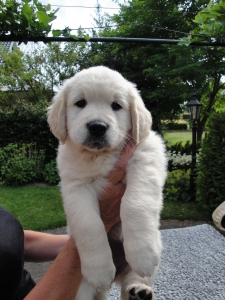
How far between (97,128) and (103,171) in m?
0.37

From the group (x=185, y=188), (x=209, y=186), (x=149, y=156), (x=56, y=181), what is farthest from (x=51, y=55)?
(x=149, y=156)

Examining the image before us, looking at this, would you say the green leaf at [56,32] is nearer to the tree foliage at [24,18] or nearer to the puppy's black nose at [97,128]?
the tree foliage at [24,18]

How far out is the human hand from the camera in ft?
6.96

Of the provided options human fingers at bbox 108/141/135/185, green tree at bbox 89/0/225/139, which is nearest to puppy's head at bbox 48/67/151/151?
human fingers at bbox 108/141/135/185

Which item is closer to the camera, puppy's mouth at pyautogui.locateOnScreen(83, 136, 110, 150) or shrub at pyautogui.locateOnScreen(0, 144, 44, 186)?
puppy's mouth at pyautogui.locateOnScreen(83, 136, 110, 150)

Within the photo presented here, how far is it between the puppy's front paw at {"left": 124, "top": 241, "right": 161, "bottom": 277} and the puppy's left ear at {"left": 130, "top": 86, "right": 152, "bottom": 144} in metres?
0.86

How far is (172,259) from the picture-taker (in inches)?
182

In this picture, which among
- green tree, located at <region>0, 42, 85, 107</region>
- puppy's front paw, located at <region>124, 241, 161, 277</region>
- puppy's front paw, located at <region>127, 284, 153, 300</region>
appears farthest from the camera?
green tree, located at <region>0, 42, 85, 107</region>

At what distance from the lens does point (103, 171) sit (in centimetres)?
219

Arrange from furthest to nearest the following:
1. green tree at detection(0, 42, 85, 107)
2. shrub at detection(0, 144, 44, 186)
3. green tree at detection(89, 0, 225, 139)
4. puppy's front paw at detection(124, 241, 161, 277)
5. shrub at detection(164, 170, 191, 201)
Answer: green tree at detection(0, 42, 85, 107), green tree at detection(89, 0, 225, 139), shrub at detection(0, 144, 44, 186), shrub at detection(164, 170, 191, 201), puppy's front paw at detection(124, 241, 161, 277)

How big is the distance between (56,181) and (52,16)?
9263mm

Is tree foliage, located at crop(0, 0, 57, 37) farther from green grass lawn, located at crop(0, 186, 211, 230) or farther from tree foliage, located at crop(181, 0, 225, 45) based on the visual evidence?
green grass lawn, located at crop(0, 186, 211, 230)

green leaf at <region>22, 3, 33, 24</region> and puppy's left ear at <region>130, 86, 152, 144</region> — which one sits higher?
green leaf at <region>22, 3, 33, 24</region>

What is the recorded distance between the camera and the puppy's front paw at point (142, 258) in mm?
1721
